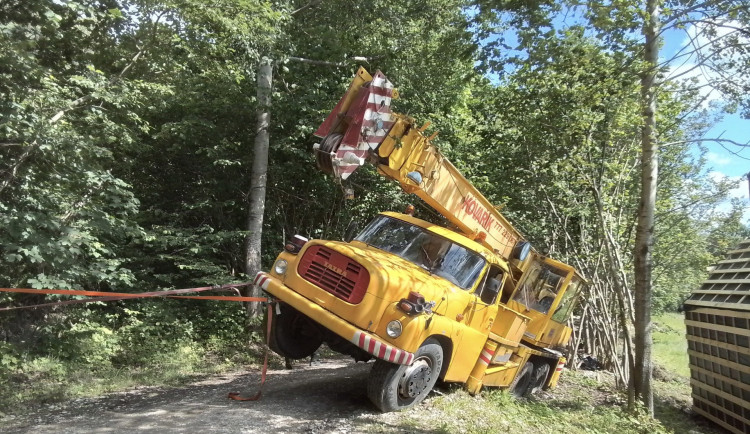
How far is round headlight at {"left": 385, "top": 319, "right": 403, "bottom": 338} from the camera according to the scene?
5516 millimetres

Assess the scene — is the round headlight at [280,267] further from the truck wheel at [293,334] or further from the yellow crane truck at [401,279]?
the truck wheel at [293,334]

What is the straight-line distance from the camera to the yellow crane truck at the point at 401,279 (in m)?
5.66

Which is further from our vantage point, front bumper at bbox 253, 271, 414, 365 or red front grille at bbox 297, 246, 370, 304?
red front grille at bbox 297, 246, 370, 304

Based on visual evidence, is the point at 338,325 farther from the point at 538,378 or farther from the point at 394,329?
the point at 538,378

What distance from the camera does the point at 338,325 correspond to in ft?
18.4

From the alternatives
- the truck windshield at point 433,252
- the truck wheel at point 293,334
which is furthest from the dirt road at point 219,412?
the truck windshield at point 433,252

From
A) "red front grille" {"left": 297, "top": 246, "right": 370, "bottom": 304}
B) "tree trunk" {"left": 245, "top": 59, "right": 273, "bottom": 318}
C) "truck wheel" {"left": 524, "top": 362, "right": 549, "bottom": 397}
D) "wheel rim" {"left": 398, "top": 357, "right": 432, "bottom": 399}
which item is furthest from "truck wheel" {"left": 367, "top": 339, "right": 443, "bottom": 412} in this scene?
"tree trunk" {"left": 245, "top": 59, "right": 273, "bottom": 318}

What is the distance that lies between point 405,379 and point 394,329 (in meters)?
0.71

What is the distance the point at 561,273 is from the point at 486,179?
18.5 ft

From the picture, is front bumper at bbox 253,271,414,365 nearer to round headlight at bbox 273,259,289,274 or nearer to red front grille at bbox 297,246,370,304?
round headlight at bbox 273,259,289,274

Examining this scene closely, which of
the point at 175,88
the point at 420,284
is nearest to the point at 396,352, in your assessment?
the point at 420,284

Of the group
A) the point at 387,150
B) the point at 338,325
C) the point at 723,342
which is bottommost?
the point at 338,325

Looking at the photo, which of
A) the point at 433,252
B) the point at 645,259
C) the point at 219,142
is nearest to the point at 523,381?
the point at 645,259

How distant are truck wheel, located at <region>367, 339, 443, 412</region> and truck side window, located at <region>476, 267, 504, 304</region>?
1.17 m
